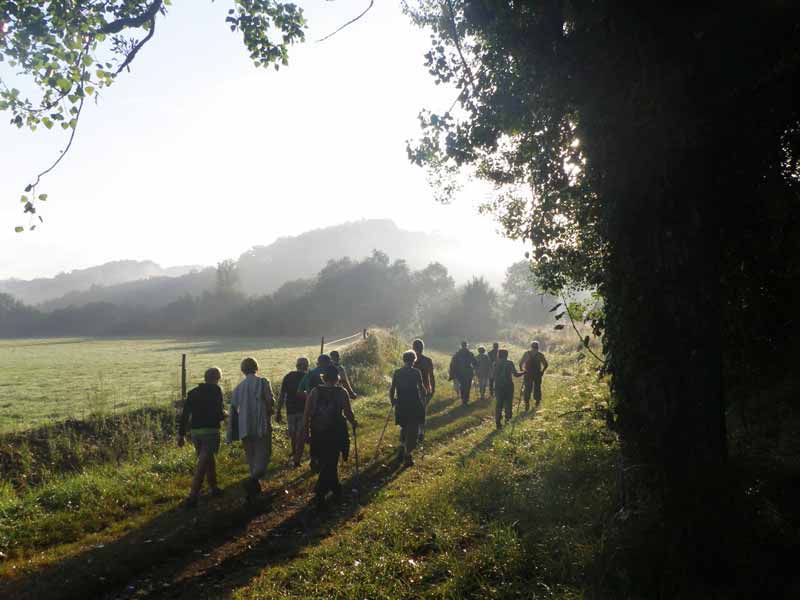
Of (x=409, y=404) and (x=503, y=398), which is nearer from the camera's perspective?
(x=409, y=404)

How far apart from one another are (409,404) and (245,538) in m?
4.29

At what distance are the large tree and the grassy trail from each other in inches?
65.1

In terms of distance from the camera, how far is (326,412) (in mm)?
7719

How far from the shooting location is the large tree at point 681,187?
14.2 ft

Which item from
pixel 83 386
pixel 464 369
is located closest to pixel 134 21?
pixel 464 369

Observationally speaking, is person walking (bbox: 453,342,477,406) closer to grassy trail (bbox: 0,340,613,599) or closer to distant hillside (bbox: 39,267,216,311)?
grassy trail (bbox: 0,340,613,599)

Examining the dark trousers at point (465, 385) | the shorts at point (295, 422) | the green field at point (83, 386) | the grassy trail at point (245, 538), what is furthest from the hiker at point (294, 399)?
the dark trousers at point (465, 385)

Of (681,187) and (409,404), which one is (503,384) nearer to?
(409,404)

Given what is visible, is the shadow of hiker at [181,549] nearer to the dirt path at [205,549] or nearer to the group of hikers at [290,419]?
the dirt path at [205,549]

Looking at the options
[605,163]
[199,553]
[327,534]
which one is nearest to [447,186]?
[605,163]

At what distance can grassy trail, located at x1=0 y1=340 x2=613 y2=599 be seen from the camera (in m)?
5.34

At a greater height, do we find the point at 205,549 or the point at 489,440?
the point at 205,549

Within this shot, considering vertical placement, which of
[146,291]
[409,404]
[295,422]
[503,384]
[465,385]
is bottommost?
[465,385]

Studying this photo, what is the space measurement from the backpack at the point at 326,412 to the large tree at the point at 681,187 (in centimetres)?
420
